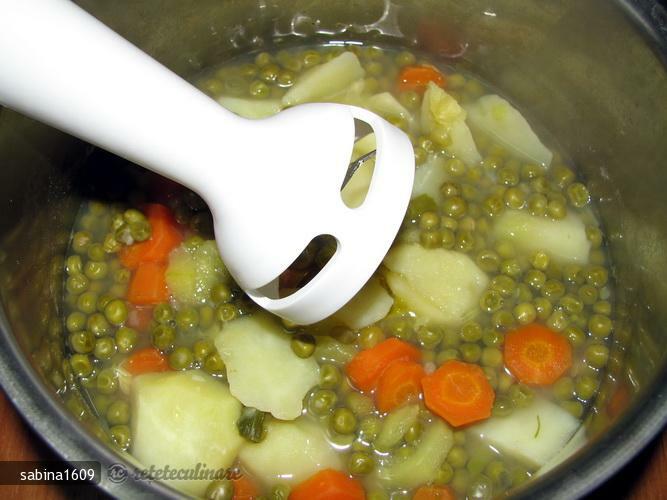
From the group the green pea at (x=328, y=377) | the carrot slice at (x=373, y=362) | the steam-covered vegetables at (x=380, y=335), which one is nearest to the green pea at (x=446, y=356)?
the steam-covered vegetables at (x=380, y=335)

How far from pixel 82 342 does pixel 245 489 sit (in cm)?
78

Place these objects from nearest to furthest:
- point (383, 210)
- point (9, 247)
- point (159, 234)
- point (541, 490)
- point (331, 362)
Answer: point (541, 490) < point (383, 210) < point (9, 247) < point (331, 362) < point (159, 234)

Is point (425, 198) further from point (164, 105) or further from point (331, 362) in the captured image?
point (164, 105)

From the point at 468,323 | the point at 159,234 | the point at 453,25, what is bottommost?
the point at 159,234

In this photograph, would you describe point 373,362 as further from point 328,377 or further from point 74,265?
point 74,265

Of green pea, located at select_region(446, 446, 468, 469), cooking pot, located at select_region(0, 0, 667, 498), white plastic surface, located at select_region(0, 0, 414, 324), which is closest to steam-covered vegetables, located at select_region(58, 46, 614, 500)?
green pea, located at select_region(446, 446, 468, 469)

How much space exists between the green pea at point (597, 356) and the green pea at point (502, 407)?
384 millimetres

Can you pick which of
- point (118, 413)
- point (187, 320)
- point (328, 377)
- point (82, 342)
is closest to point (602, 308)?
point (328, 377)

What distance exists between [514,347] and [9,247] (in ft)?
5.80

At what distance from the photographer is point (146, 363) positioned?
8.81ft

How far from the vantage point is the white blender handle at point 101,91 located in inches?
66.1

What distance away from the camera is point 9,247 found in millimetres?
2492

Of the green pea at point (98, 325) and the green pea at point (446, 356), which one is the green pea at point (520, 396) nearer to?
the green pea at point (446, 356)

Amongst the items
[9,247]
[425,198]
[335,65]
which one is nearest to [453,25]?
[335,65]
